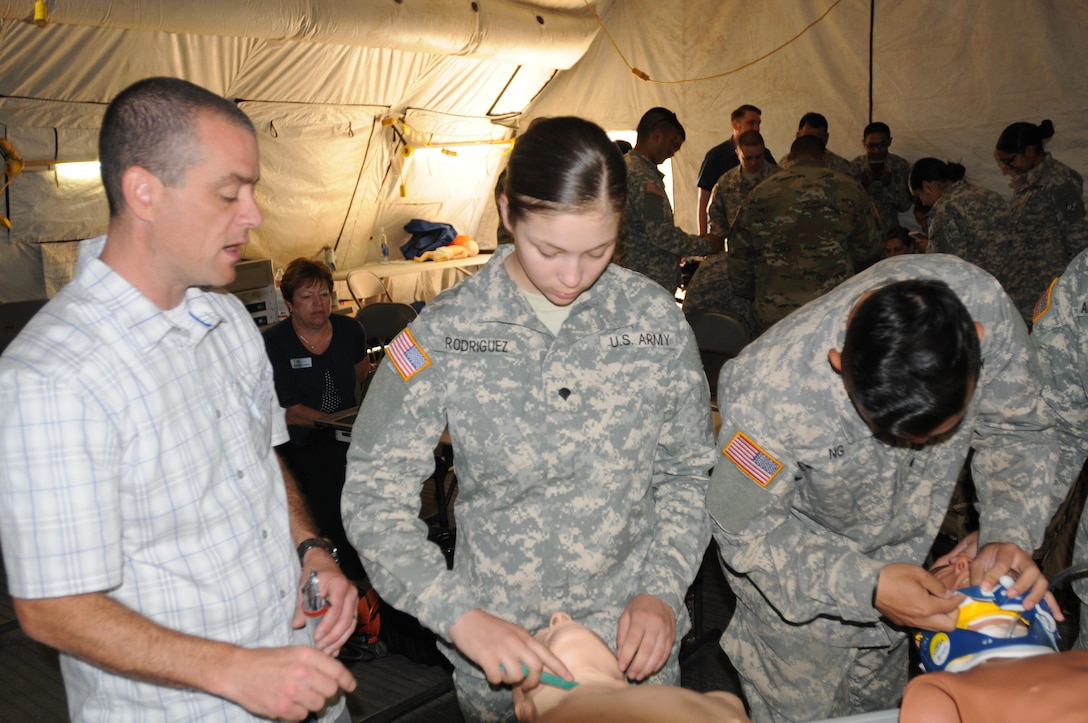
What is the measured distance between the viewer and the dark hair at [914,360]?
128 centimetres

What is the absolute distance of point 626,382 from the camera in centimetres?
139

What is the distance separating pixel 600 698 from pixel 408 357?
23.0 inches

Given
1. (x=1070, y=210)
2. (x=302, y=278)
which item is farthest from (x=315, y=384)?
(x=1070, y=210)

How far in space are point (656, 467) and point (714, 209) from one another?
501 cm

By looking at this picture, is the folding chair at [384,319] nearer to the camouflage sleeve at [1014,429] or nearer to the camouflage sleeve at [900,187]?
the camouflage sleeve at [1014,429]

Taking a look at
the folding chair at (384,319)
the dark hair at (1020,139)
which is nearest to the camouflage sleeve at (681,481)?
the folding chair at (384,319)

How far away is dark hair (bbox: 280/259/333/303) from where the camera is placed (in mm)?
3924

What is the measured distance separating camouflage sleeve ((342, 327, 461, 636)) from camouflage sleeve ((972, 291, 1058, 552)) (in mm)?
1036

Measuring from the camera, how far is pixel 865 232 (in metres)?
4.29

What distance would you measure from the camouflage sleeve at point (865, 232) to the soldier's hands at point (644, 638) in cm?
334

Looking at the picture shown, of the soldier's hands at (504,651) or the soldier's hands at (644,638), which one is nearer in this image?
the soldier's hands at (504,651)

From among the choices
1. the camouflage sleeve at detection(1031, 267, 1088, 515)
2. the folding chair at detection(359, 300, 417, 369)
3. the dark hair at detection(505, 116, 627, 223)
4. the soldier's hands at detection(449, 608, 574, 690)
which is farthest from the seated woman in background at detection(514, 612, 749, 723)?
the folding chair at detection(359, 300, 417, 369)

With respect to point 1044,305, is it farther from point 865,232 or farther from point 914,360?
point 865,232

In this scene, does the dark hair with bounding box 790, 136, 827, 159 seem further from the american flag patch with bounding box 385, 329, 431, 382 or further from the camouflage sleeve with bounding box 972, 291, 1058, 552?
the american flag patch with bounding box 385, 329, 431, 382
